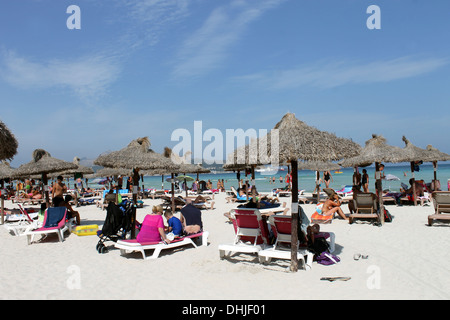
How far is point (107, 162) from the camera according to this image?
28.4 ft

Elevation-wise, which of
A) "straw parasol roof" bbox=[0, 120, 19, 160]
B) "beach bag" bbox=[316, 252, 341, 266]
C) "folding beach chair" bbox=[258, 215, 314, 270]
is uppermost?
"straw parasol roof" bbox=[0, 120, 19, 160]

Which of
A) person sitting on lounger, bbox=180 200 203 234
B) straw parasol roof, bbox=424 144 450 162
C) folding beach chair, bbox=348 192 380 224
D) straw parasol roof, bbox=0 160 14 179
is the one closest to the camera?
person sitting on lounger, bbox=180 200 203 234

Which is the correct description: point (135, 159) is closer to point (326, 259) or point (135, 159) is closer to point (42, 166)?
point (42, 166)

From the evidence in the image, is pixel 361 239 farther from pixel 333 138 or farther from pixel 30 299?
pixel 30 299

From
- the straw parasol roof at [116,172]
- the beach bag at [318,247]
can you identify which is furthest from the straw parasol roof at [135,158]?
the straw parasol roof at [116,172]

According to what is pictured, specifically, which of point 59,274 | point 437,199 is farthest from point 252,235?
point 437,199

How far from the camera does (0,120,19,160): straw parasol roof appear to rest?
6.82m

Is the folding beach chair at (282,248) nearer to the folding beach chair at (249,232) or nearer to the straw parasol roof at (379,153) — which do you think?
the folding beach chair at (249,232)

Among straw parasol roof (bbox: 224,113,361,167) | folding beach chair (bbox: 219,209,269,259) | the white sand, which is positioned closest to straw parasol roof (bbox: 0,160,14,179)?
the white sand

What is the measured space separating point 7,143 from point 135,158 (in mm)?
2849

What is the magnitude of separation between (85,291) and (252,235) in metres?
2.94

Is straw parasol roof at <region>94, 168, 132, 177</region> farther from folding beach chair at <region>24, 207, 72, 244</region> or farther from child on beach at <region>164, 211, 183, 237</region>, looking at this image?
child on beach at <region>164, 211, 183, 237</region>

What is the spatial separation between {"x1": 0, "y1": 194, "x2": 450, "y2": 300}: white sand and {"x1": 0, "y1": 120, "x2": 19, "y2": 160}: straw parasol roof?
2.10 meters

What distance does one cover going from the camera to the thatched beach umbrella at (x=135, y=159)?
28.3ft
